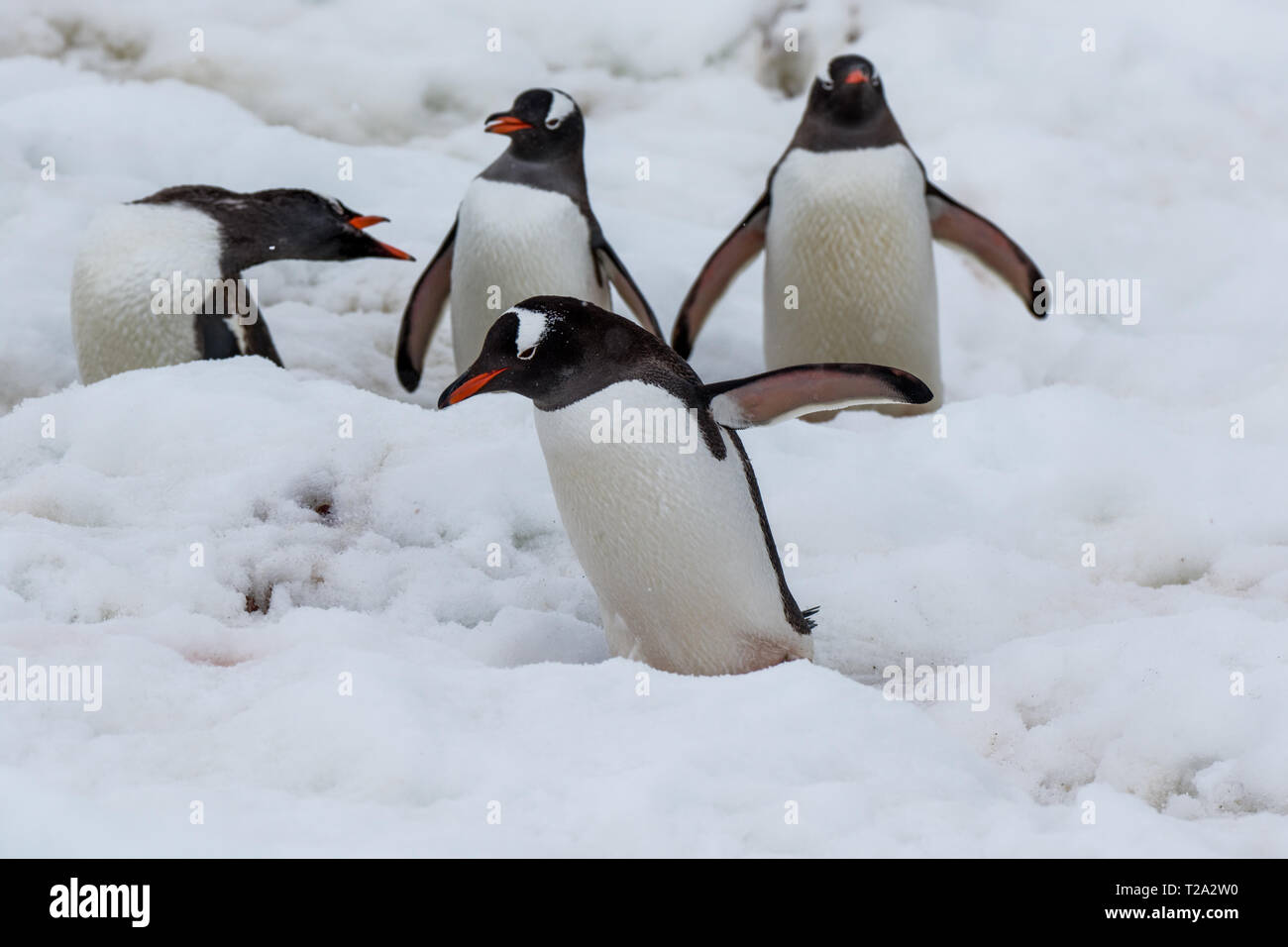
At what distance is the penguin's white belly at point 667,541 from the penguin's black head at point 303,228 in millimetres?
1597

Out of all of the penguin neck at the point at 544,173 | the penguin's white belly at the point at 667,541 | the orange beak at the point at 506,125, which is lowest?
the penguin's white belly at the point at 667,541

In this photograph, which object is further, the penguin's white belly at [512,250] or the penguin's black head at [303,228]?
the penguin's white belly at [512,250]

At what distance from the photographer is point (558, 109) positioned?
159 inches

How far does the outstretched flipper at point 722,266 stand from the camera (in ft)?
14.4

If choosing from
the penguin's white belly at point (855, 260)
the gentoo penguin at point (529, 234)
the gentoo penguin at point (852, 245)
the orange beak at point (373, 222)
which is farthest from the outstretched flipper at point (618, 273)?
the orange beak at point (373, 222)

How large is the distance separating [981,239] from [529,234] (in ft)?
4.59

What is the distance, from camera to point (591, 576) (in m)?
2.34

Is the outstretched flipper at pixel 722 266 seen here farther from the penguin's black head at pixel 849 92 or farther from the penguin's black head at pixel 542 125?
the penguin's black head at pixel 542 125

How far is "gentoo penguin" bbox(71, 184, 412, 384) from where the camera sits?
3.43m

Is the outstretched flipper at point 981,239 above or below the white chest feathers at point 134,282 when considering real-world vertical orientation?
above

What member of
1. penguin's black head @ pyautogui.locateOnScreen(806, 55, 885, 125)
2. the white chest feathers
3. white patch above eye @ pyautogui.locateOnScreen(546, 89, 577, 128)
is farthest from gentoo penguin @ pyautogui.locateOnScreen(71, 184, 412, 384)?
penguin's black head @ pyautogui.locateOnScreen(806, 55, 885, 125)

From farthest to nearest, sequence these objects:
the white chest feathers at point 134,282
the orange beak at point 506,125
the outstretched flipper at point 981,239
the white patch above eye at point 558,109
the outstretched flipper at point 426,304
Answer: the outstretched flipper at point 981,239, the outstretched flipper at point 426,304, the white patch above eye at point 558,109, the orange beak at point 506,125, the white chest feathers at point 134,282

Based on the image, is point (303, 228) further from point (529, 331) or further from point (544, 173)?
point (529, 331)

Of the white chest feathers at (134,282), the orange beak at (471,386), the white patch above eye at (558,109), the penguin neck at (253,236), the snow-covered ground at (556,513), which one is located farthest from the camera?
the white patch above eye at (558,109)
